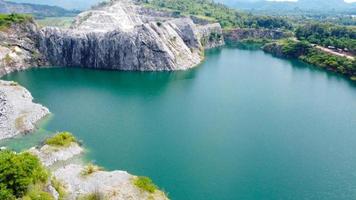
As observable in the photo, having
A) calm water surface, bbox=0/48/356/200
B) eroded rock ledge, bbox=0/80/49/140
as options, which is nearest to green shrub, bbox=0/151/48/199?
calm water surface, bbox=0/48/356/200

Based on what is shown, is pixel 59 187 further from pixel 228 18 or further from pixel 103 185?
pixel 228 18

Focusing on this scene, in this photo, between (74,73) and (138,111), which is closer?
(138,111)

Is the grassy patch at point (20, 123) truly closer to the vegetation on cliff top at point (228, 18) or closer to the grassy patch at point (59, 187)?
the grassy patch at point (59, 187)

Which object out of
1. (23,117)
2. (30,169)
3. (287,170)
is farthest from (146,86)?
(30,169)

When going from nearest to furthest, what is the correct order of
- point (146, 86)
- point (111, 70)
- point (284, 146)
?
point (284, 146), point (146, 86), point (111, 70)

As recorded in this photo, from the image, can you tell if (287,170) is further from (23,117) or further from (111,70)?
(111,70)

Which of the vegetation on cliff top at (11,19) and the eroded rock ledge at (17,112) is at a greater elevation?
the vegetation on cliff top at (11,19)

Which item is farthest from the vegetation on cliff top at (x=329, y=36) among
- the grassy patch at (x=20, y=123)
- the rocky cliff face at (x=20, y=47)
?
the grassy patch at (x=20, y=123)

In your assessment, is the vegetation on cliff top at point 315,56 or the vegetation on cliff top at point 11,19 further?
the vegetation on cliff top at point 315,56
